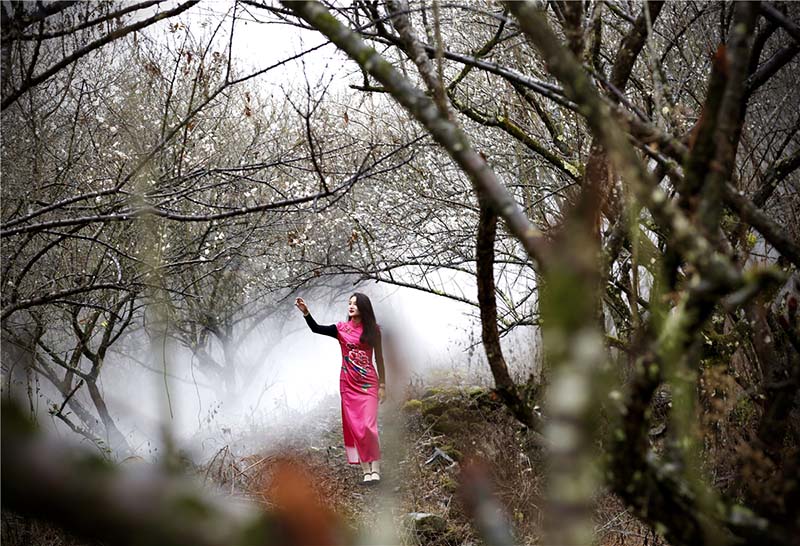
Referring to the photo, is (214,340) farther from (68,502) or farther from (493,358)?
(68,502)

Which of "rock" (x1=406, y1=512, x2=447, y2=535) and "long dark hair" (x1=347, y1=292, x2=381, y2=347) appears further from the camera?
"long dark hair" (x1=347, y1=292, x2=381, y2=347)

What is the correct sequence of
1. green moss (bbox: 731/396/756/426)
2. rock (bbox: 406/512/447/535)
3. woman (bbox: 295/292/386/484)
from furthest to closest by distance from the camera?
woman (bbox: 295/292/386/484) < rock (bbox: 406/512/447/535) < green moss (bbox: 731/396/756/426)

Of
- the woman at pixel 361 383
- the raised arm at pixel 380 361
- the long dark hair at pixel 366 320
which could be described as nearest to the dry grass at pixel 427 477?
the woman at pixel 361 383

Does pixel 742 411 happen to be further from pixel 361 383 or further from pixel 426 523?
pixel 361 383

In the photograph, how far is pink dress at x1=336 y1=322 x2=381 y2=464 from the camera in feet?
23.0

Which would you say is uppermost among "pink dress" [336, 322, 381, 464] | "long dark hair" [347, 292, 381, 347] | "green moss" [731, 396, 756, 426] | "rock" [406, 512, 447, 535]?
"long dark hair" [347, 292, 381, 347]

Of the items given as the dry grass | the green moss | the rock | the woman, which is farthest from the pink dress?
the green moss

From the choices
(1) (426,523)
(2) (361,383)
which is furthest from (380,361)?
(1) (426,523)

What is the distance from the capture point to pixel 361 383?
7.10 m

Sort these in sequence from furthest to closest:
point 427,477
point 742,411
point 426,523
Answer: point 427,477 < point 426,523 < point 742,411

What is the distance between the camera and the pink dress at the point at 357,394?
23.0ft

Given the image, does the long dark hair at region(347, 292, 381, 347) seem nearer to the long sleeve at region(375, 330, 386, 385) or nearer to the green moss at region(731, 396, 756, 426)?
the long sleeve at region(375, 330, 386, 385)

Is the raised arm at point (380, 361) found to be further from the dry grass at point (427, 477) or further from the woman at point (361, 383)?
the dry grass at point (427, 477)

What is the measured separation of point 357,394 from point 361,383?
12cm
